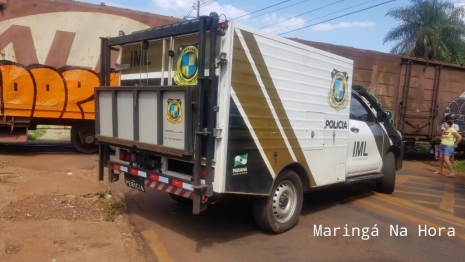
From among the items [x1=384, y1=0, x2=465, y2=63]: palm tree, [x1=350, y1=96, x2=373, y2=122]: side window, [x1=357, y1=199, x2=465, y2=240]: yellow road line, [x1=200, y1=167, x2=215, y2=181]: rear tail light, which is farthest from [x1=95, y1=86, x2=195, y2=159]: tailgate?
[x1=384, y1=0, x2=465, y2=63]: palm tree

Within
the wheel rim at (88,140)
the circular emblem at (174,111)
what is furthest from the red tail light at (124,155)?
the wheel rim at (88,140)

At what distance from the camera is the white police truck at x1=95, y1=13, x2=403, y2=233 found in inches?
161

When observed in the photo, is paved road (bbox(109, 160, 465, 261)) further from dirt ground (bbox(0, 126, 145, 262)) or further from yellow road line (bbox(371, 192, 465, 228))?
dirt ground (bbox(0, 126, 145, 262))

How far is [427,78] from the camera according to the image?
13000 millimetres

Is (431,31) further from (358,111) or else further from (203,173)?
(203,173)

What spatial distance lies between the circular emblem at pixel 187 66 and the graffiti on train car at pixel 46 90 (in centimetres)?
448

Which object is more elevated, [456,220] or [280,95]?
[280,95]

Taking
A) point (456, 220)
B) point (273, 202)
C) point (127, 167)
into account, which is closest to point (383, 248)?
point (273, 202)

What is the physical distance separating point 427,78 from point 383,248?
9939mm

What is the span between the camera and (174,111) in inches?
167

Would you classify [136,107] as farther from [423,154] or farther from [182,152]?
[423,154]

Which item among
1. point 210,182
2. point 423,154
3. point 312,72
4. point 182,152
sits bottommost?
point 423,154

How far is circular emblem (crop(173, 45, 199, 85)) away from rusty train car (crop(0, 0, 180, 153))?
567cm

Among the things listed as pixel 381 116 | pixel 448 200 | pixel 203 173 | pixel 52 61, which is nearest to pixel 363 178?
pixel 381 116
